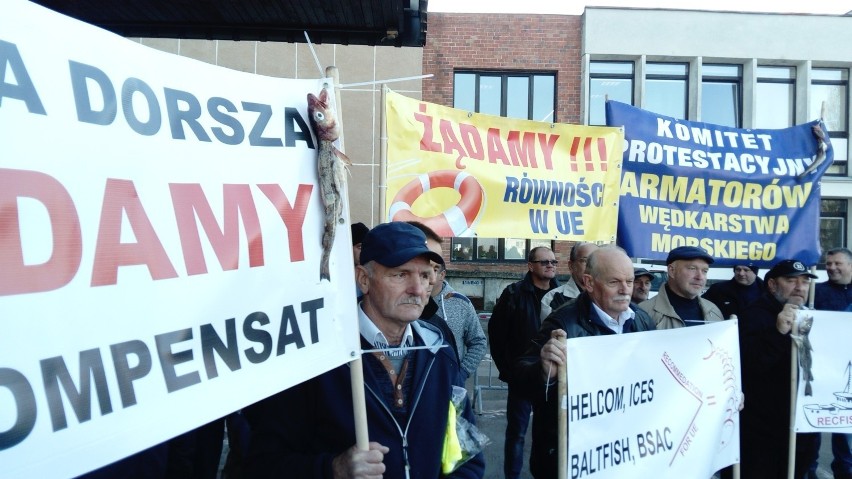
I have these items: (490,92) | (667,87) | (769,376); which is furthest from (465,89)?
(769,376)

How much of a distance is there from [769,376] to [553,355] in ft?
6.91

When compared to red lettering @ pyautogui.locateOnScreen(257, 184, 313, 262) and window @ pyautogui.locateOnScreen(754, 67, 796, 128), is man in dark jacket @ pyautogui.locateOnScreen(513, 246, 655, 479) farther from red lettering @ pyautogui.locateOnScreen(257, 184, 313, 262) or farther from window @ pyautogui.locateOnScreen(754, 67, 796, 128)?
window @ pyautogui.locateOnScreen(754, 67, 796, 128)

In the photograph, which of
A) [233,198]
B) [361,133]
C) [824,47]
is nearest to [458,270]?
[361,133]

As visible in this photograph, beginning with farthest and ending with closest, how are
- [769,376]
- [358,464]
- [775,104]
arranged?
[775,104] → [769,376] → [358,464]

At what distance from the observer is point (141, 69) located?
163 centimetres

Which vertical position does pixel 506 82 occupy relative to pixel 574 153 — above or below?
above

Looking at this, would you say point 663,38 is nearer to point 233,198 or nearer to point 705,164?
point 705,164

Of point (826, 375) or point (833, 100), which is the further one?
point (833, 100)

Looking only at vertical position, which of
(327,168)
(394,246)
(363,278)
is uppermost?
(327,168)

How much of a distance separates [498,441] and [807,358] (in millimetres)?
3361

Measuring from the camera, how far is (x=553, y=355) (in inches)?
116

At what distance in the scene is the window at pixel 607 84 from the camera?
15.7 metres

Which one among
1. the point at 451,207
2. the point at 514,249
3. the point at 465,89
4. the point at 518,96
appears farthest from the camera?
the point at 514,249

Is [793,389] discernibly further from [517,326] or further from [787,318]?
[517,326]
